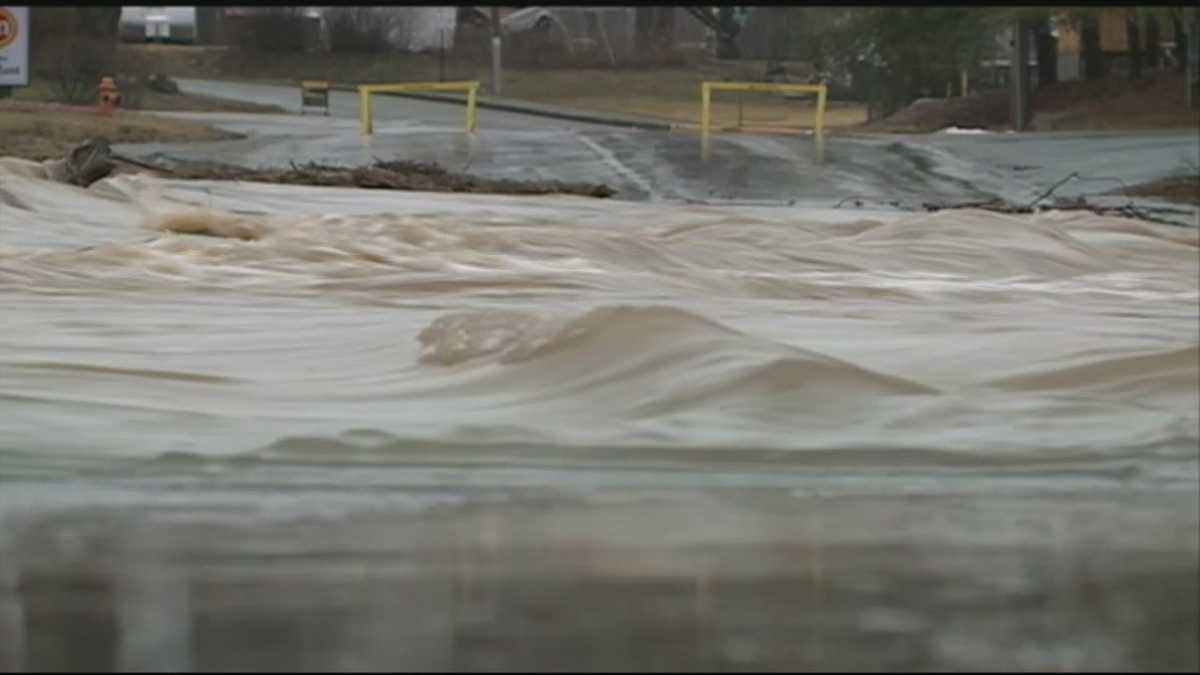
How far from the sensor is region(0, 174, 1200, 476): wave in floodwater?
562 centimetres

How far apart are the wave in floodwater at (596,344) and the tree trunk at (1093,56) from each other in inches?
1098

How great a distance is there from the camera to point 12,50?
1922 centimetres

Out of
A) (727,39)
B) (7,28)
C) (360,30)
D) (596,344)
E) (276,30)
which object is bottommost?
(596,344)

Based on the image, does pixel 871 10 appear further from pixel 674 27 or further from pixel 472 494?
pixel 472 494

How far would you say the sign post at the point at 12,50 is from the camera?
18812 millimetres

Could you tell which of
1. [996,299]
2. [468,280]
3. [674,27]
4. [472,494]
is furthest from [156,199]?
[674,27]

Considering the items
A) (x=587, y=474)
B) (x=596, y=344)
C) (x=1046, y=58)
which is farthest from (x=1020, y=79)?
(x=587, y=474)

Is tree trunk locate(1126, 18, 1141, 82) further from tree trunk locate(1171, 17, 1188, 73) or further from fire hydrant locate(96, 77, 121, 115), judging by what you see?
fire hydrant locate(96, 77, 121, 115)

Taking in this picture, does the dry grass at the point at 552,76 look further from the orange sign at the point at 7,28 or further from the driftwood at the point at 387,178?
the driftwood at the point at 387,178

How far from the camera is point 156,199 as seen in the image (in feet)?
42.9

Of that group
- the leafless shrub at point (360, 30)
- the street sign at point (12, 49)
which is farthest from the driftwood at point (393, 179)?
the leafless shrub at point (360, 30)

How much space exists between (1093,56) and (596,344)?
112 ft

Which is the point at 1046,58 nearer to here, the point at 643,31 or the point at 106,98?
the point at 643,31

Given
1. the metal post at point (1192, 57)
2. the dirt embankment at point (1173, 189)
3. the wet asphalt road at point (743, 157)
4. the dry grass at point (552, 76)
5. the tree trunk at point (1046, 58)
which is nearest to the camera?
the dirt embankment at point (1173, 189)
